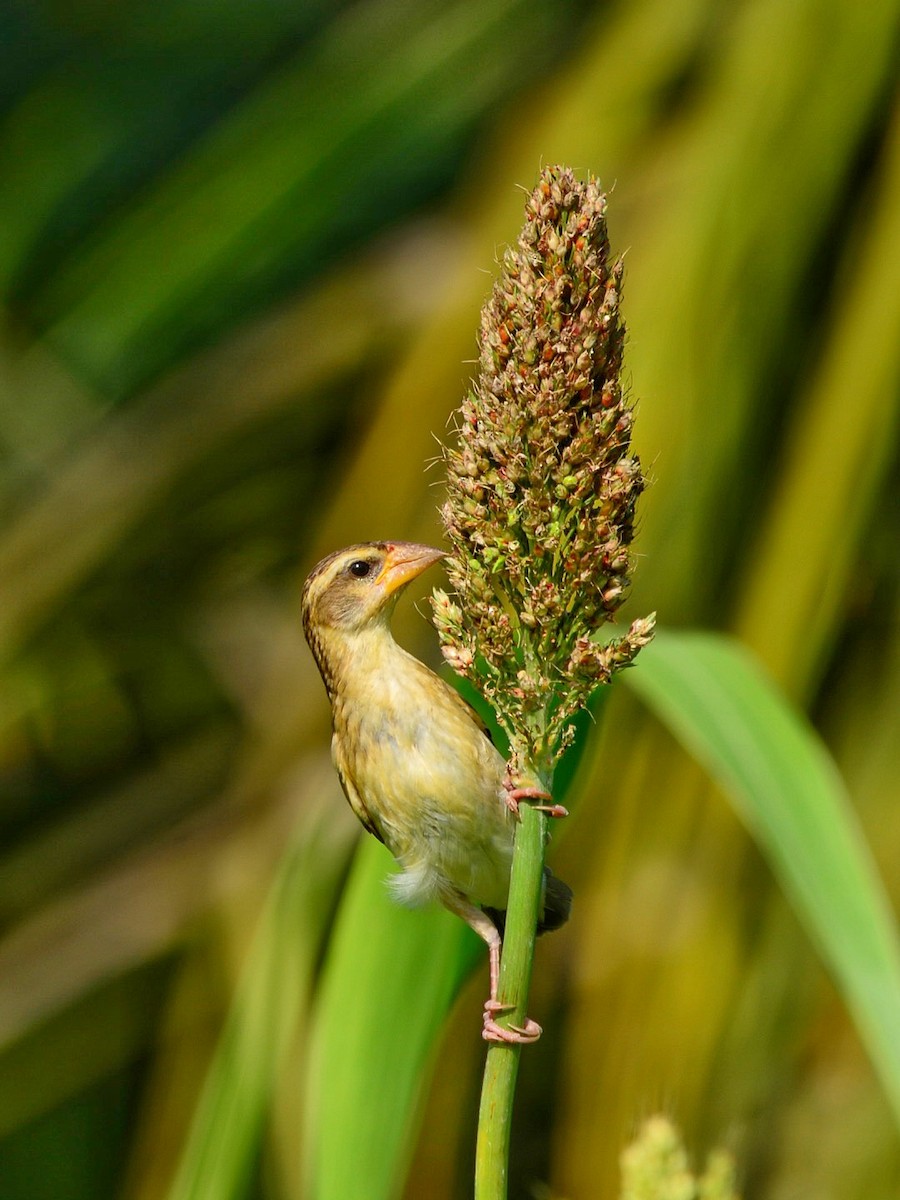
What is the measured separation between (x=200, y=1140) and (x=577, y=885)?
3.16 ft

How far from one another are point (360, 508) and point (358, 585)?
0.42 meters

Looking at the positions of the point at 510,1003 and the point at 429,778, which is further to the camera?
the point at 429,778

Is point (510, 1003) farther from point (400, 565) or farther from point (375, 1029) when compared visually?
point (400, 565)

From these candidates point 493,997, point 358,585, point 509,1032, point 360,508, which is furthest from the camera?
point 360,508

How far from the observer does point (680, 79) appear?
2.29 m

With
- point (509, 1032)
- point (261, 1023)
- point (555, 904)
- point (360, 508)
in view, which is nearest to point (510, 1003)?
point (509, 1032)

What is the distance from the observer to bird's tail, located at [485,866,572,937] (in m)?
1.99

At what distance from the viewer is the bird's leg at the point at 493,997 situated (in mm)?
1021

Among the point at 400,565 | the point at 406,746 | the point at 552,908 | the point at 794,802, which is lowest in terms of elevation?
the point at 552,908

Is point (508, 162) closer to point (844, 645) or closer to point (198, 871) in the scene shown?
point (844, 645)

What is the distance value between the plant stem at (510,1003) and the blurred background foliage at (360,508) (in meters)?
0.40

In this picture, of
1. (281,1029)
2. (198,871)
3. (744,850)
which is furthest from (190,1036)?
(744,850)

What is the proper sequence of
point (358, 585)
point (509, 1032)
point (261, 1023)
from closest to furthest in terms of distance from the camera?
point (509, 1032), point (261, 1023), point (358, 585)

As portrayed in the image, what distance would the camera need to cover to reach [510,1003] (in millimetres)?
1026
